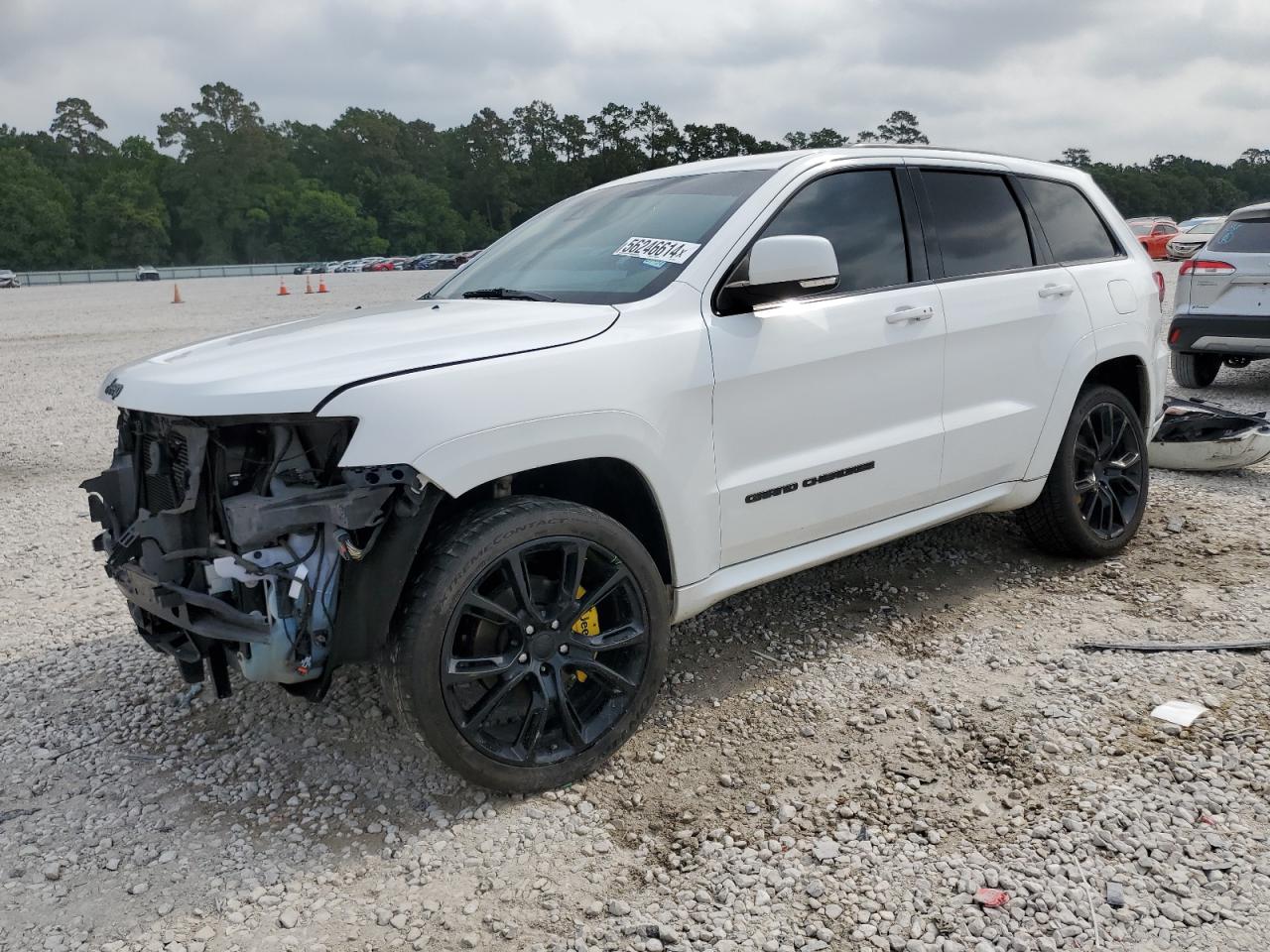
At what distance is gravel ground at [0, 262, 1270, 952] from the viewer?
2.62 metres

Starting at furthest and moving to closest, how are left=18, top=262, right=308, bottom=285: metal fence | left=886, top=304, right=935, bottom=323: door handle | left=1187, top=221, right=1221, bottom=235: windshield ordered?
left=18, top=262, right=308, bottom=285: metal fence
left=1187, top=221, right=1221, bottom=235: windshield
left=886, top=304, right=935, bottom=323: door handle

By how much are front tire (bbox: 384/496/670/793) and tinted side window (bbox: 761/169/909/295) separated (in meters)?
1.38

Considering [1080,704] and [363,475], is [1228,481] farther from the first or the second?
[363,475]

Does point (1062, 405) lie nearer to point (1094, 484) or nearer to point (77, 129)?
point (1094, 484)

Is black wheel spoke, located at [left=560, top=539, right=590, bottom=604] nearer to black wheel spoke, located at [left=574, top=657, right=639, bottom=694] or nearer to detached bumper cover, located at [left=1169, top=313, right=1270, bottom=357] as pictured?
black wheel spoke, located at [left=574, top=657, right=639, bottom=694]

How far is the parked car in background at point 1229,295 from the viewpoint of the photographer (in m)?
8.85

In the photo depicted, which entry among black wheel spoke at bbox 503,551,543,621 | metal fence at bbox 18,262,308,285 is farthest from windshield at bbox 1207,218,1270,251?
metal fence at bbox 18,262,308,285

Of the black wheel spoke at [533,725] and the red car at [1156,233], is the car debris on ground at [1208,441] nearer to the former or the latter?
the black wheel spoke at [533,725]

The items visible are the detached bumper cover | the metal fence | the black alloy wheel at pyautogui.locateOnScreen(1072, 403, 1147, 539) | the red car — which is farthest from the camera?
the metal fence

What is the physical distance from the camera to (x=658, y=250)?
11.9ft

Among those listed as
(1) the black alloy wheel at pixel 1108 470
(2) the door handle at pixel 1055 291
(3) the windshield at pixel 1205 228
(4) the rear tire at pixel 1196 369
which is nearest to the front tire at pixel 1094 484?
(1) the black alloy wheel at pixel 1108 470

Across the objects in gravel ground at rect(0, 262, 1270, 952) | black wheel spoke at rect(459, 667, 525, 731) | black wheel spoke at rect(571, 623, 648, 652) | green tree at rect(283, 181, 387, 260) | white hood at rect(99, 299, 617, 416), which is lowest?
gravel ground at rect(0, 262, 1270, 952)

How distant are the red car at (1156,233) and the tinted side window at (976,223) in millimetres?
33264

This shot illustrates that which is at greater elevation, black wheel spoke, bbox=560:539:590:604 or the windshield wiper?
the windshield wiper
